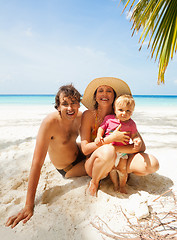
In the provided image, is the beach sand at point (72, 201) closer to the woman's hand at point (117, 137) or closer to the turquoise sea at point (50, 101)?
the woman's hand at point (117, 137)

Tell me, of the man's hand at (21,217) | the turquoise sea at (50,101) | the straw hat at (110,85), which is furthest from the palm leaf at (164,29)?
the turquoise sea at (50,101)

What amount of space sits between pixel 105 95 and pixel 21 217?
1659mm

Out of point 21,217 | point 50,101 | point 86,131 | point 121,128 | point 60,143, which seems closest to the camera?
point 21,217

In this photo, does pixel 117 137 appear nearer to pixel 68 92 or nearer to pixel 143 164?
pixel 143 164

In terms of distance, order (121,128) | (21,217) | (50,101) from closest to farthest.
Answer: (21,217), (121,128), (50,101)

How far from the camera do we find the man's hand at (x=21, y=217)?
62.2 inches

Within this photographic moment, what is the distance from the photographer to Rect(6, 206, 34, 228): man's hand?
158 centimetres

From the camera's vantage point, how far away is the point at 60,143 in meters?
2.11

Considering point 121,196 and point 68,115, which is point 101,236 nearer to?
point 121,196

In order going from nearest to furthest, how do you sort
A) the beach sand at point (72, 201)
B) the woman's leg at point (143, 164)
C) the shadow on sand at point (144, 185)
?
the beach sand at point (72, 201) → the woman's leg at point (143, 164) → the shadow on sand at point (144, 185)

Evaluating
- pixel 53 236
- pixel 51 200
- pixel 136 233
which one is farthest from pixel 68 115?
pixel 136 233

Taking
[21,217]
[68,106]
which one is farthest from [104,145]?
[21,217]

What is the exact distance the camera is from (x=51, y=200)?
1.93 metres

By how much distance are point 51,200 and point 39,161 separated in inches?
20.9
